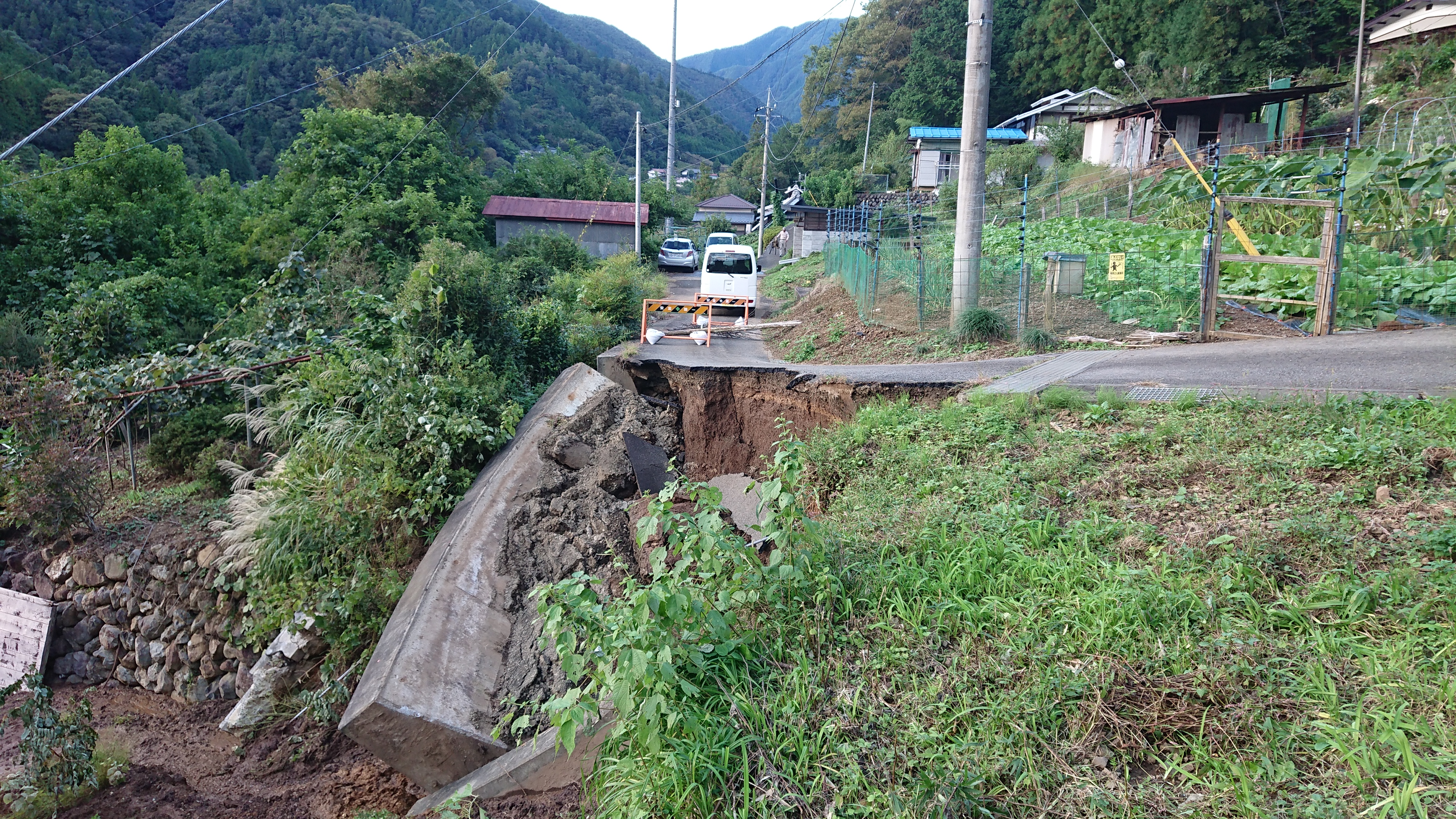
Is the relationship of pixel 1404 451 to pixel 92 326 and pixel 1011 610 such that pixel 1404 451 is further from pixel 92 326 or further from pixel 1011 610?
pixel 92 326

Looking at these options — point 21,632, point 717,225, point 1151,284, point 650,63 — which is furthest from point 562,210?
point 650,63

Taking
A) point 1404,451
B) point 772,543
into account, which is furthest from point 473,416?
point 1404,451

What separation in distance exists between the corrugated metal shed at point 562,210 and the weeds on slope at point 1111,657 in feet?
105

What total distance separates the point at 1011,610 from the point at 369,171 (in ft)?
87.4

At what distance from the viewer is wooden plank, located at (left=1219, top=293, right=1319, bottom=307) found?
10445 millimetres

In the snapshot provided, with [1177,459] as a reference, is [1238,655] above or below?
below

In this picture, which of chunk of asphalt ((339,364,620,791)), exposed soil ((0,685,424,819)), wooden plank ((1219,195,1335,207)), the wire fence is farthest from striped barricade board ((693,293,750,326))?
exposed soil ((0,685,424,819))

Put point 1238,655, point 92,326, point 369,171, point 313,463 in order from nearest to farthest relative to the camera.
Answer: point 1238,655 → point 313,463 → point 92,326 → point 369,171

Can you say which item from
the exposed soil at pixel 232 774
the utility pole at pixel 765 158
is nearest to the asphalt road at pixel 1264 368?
the exposed soil at pixel 232 774

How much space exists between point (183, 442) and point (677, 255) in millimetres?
28252

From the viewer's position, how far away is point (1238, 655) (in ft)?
12.3

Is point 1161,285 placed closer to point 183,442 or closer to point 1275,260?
point 1275,260

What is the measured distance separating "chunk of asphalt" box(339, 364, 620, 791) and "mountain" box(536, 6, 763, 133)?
11402cm

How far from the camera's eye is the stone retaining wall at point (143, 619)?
8273 mm
